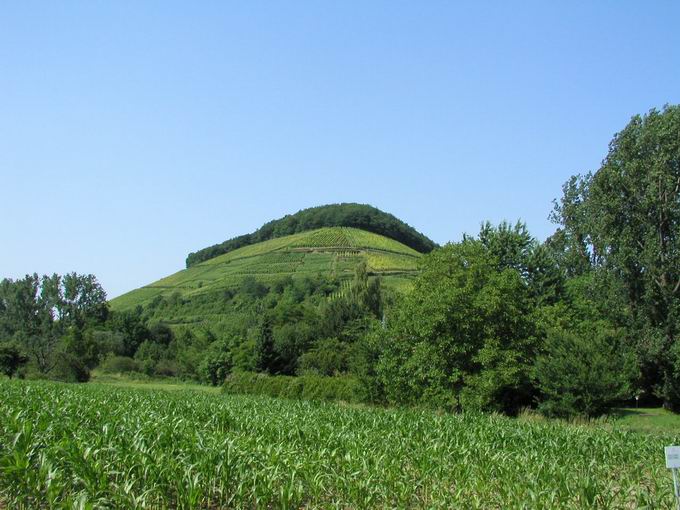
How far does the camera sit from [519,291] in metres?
31.1

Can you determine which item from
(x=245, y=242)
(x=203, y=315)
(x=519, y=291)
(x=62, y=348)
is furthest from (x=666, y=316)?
(x=245, y=242)

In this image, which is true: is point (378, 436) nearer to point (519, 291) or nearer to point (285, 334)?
point (519, 291)

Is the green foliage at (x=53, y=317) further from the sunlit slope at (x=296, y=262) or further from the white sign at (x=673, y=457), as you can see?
the white sign at (x=673, y=457)

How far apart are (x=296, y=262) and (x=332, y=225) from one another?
2544cm

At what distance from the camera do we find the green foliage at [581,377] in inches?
1013

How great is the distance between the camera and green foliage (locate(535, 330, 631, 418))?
25.7 meters

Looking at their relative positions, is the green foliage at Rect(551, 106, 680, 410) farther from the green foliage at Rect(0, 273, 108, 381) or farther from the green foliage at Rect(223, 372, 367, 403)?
the green foliage at Rect(0, 273, 108, 381)

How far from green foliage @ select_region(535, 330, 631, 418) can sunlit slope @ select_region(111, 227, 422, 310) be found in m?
72.1

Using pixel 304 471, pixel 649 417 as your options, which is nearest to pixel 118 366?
pixel 649 417

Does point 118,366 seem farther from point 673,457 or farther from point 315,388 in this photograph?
point 673,457

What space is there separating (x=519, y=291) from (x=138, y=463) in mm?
25255

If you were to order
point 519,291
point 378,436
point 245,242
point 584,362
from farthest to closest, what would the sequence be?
point 245,242 < point 519,291 < point 584,362 < point 378,436

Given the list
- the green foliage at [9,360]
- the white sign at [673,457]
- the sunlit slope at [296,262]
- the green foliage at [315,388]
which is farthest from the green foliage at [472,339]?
the sunlit slope at [296,262]

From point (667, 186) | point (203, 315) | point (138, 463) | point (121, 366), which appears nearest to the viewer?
point (138, 463)
